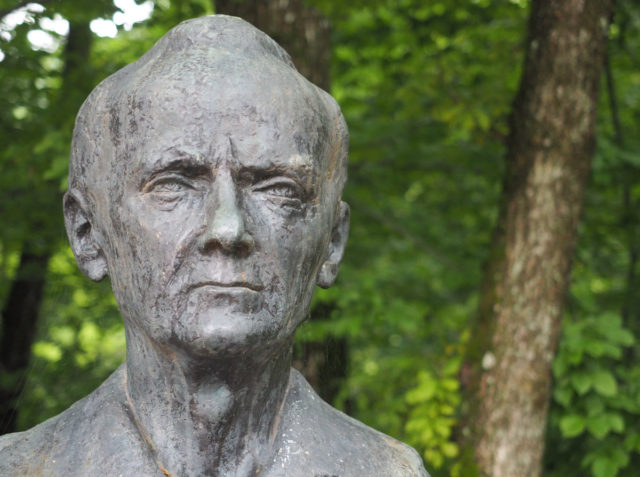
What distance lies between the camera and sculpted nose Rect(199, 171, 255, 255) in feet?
6.76

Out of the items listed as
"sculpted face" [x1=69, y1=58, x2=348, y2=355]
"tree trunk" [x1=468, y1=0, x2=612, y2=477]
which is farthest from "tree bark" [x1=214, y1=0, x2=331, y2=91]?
"sculpted face" [x1=69, y1=58, x2=348, y2=355]

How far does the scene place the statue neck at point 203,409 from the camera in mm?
2250

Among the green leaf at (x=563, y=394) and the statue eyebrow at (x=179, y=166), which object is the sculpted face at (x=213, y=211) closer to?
the statue eyebrow at (x=179, y=166)

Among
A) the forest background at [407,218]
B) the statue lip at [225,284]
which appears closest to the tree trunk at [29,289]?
the forest background at [407,218]

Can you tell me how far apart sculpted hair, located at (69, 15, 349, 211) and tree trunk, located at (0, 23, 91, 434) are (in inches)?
97.2

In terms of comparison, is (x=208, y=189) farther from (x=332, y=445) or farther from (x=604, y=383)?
(x=604, y=383)

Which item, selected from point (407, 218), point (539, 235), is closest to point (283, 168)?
point (539, 235)

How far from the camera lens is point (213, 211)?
210 centimetres

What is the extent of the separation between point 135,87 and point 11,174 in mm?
3301

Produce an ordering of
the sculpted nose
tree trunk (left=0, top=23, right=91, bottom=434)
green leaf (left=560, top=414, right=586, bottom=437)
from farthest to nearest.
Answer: tree trunk (left=0, top=23, right=91, bottom=434) < green leaf (left=560, top=414, right=586, bottom=437) < the sculpted nose

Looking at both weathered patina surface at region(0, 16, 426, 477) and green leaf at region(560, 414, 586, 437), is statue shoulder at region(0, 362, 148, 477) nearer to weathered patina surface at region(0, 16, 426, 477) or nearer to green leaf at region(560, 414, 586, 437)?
weathered patina surface at region(0, 16, 426, 477)

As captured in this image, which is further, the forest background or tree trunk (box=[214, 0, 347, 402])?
tree trunk (box=[214, 0, 347, 402])

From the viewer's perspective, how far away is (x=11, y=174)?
5242 millimetres

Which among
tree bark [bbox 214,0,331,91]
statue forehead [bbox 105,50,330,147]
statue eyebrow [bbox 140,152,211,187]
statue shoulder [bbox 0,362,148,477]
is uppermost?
statue forehead [bbox 105,50,330,147]
